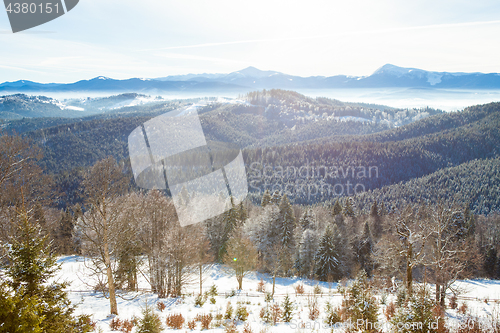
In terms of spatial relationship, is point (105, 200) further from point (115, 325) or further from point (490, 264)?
point (490, 264)

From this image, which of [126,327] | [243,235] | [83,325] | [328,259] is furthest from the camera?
[243,235]

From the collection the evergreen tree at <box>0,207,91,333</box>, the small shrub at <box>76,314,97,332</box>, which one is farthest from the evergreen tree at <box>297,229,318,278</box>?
the evergreen tree at <box>0,207,91,333</box>

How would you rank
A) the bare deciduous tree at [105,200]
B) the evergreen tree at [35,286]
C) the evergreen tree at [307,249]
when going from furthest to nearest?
the evergreen tree at [307,249], the bare deciduous tree at [105,200], the evergreen tree at [35,286]

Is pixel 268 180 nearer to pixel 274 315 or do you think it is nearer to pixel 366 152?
pixel 366 152

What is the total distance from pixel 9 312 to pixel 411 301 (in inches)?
338

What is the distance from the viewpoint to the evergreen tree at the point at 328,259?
96.0ft

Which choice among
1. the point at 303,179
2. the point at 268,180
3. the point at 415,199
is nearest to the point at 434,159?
the point at 415,199

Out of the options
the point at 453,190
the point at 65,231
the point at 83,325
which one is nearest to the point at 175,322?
the point at 83,325

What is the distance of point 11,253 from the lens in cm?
565

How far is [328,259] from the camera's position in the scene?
29.3 metres

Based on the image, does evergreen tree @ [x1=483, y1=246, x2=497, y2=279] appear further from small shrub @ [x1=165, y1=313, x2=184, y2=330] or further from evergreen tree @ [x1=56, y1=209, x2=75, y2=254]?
evergreen tree @ [x1=56, y1=209, x2=75, y2=254]

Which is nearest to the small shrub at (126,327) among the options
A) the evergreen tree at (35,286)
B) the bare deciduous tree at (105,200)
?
the bare deciduous tree at (105,200)

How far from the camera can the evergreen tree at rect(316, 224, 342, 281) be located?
29250 mm

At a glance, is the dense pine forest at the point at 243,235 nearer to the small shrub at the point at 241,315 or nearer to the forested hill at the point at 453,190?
the forested hill at the point at 453,190
